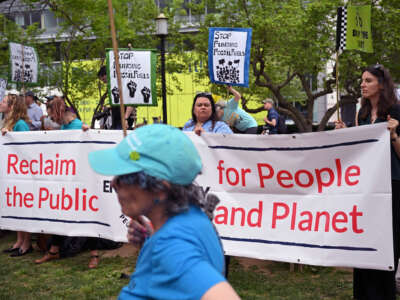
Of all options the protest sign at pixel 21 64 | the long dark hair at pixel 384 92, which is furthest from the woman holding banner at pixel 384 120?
the protest sign at pixel 21 64

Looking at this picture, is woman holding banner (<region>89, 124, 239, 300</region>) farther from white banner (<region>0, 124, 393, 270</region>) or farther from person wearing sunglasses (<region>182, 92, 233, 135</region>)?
person wearing sunglasses (<region>182, 92, 233, 135</region>)

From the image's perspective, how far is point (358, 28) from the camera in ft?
15.3

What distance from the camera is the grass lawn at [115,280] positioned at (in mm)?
4469

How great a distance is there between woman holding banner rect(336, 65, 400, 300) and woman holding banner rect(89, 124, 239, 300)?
256 cm

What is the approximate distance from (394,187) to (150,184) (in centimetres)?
276

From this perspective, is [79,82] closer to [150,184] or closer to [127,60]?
[127,60]

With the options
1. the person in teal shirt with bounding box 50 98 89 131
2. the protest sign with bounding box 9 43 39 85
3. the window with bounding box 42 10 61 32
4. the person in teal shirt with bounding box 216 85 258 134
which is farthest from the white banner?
the window with bounding box 42 10 61 32

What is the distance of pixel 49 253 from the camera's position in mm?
5793

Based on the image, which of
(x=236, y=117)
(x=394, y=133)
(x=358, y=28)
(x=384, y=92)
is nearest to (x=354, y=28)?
(x=358, y=28)

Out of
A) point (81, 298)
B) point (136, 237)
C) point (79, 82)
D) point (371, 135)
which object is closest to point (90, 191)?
point (81, 298)

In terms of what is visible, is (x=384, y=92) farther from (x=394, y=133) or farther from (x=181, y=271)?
(x=181, y=271)

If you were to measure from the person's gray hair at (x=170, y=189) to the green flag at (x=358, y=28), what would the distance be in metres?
3.67

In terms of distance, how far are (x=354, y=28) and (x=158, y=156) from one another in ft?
12.6

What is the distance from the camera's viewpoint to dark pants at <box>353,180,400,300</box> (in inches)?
143
